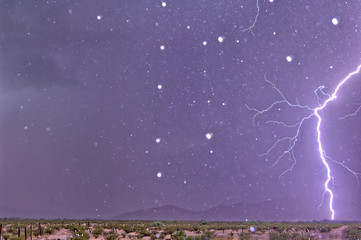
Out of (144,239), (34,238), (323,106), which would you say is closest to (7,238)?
(34,238)

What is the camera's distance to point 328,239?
84.0ft

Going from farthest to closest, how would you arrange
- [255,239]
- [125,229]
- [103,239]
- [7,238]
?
[125,229]
[255,239]
[103,239]
[7,238]

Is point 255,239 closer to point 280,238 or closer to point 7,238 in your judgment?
point 280,238

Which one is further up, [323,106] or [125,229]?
[323,106]

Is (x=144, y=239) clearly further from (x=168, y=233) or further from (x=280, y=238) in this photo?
(x=280, y=238)

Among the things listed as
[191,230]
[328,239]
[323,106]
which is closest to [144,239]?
[191,230]

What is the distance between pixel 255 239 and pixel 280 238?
63.9 inches

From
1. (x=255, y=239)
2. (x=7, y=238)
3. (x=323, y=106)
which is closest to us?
(x=7, y=238)

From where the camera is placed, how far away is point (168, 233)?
88.8 feet

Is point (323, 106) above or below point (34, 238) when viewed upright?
above

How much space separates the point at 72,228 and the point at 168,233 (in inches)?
264

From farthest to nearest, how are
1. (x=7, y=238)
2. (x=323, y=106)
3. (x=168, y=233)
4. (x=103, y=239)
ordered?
(x=323, y=106)
(x=168, y=233)
(x=103, y=239)
(x=7, y=238)

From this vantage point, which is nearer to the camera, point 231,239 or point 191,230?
point 231,239

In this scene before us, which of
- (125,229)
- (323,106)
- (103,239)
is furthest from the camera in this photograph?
(323,106)
